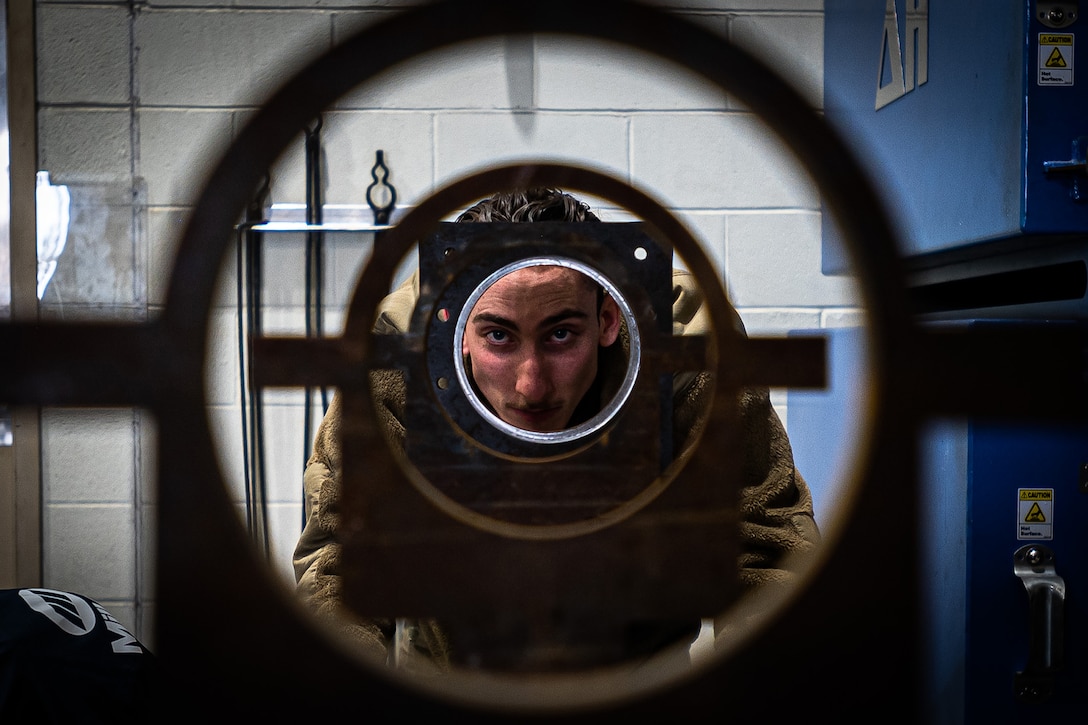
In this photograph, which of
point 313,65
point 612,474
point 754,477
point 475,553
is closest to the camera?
point 313,65

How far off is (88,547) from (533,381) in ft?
3.12

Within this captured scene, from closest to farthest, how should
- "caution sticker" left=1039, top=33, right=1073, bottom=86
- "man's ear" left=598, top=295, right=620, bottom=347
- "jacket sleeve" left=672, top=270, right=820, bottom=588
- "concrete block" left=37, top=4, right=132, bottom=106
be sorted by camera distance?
"caution sticker" left=1039, top=33, right=1073, bottom=86
"jacket sleeve" left=672, top=270, right=820, bottom=588
"man's ear" left=598, top=295, right=620, bottom=347
"concrete block" left=37, top=4, right=132, bottom=106

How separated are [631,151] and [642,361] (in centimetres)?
81

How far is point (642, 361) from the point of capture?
2.58 ft

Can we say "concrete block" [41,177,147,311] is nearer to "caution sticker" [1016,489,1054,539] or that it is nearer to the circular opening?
the circular opening

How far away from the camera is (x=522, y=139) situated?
1497mm

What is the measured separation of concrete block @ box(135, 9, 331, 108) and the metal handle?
4.16 feet

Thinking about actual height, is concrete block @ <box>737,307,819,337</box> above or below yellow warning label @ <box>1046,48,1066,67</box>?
below

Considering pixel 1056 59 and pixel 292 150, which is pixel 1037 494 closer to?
pixel 1056 59

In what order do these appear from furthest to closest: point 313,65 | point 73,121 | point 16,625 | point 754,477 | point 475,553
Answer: point 73,121 → point 754,477 → point 16,625 → point 475,553 → point 313,65

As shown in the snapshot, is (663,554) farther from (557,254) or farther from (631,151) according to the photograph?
(631,151)

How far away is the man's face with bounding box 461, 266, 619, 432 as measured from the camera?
1.03m

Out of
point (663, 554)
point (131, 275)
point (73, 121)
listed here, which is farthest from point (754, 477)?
point (73, 121)

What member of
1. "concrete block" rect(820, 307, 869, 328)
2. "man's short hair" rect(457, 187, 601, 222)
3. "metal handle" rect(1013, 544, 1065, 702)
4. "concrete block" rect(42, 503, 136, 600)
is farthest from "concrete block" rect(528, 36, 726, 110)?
"concrete block" rect(42, 503, 136, 600)
